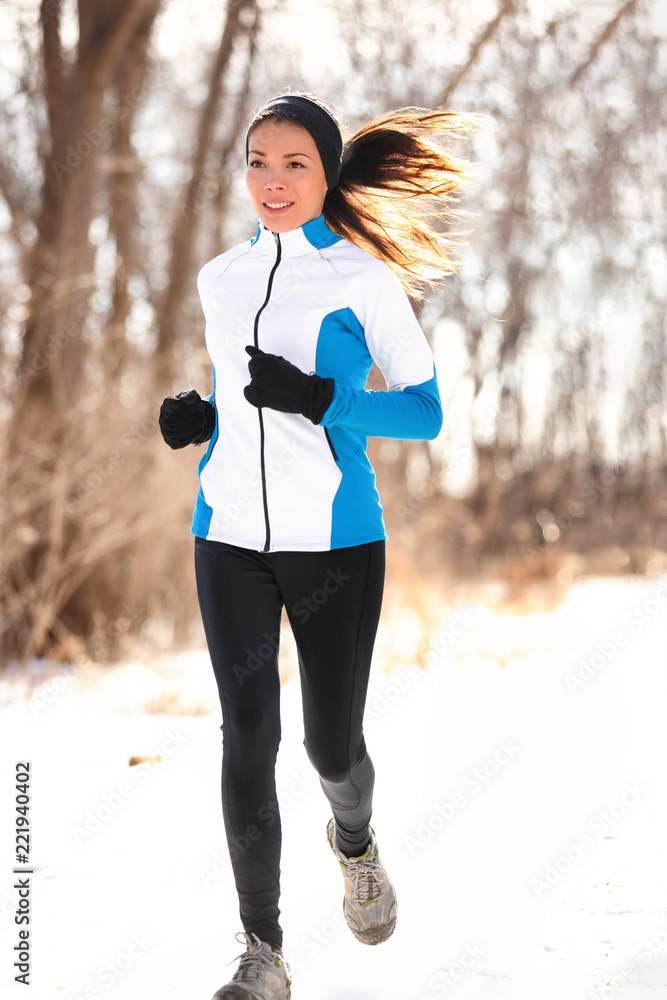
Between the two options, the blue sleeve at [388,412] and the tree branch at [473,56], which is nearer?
the blue sleeve at [388,412]

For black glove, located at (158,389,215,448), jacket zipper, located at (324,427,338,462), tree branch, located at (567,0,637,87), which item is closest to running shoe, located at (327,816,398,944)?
jacket zipper, located at (324,427,338,462)

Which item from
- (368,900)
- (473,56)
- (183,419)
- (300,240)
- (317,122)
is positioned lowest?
(368,900)

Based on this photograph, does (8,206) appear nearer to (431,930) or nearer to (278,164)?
(278,164)

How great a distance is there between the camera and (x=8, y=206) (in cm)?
783

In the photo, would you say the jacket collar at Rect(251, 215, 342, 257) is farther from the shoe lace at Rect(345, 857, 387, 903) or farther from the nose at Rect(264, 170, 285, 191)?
the shoe lace at Rect(345, 857, 387, 903)

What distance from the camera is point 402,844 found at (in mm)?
3113

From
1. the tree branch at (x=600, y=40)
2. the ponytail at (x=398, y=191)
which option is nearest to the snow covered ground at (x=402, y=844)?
the ponytail at (x=398, y=191)

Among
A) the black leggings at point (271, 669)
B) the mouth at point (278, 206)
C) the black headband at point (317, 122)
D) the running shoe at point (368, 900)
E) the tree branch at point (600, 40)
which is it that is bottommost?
the running shoe at point (368, 900)

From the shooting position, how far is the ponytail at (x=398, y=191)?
8.00ft

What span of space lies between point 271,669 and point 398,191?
1320mm

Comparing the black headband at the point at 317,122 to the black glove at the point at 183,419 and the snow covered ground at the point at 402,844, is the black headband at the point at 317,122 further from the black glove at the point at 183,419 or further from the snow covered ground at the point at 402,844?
the snow covered ground at the point at 402,844

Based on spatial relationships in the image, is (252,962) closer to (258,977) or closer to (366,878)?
(258,977)

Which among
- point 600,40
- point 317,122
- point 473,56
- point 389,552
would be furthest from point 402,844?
point 600,40

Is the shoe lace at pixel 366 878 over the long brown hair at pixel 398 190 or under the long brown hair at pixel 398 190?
under
